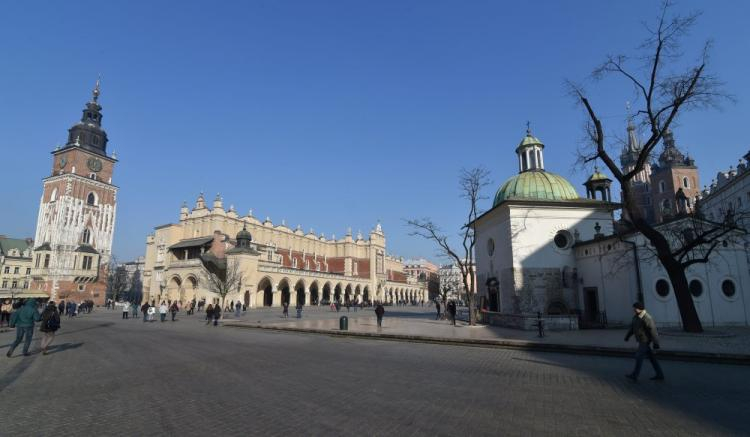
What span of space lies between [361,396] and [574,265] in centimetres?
2247

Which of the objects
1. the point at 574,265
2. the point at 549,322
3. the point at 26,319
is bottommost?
the point at 549,322

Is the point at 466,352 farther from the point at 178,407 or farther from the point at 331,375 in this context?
the point at 178,407

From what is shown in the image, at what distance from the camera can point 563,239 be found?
2569cm

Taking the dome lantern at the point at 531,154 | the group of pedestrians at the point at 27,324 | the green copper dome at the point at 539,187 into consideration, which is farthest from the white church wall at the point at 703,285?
the group of pedestrians at the point at 27,324

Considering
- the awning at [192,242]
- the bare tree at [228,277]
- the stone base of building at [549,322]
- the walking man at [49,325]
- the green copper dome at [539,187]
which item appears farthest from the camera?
the awning at [192,242]

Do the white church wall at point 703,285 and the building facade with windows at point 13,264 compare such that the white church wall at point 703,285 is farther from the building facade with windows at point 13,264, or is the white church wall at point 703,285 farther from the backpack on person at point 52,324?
the building facade with windows at point 13,264

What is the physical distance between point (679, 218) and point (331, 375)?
20916 mm

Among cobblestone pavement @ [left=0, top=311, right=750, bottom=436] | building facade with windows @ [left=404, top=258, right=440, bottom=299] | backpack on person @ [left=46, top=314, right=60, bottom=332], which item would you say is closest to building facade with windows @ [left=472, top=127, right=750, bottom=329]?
cobblestone pavement @ [left=0, top=311, right=750, bottom=436]

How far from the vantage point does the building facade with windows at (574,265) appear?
19.7m

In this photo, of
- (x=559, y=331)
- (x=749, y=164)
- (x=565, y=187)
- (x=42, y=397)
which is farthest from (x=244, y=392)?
(x=749, y=164)

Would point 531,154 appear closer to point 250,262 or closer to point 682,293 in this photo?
point 682,293

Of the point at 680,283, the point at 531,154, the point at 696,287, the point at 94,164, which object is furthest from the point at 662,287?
the point at 94,164

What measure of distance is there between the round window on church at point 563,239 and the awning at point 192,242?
4611 centimetres

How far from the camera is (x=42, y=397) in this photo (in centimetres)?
695
